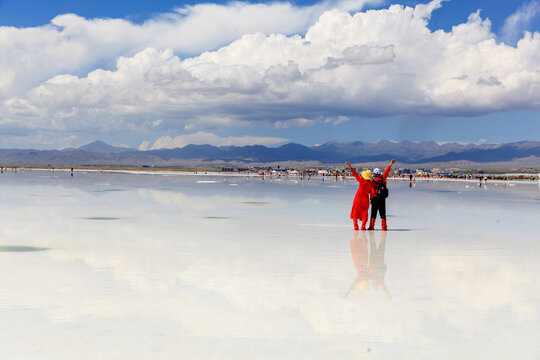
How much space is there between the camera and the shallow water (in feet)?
21.1

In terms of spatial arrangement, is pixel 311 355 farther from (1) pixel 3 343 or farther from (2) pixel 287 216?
(2) pixel 287 216

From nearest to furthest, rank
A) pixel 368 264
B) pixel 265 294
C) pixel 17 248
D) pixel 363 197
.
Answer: pixel 265 294 < pixel 368 264 < pixel 17 248 < pixel 363 197

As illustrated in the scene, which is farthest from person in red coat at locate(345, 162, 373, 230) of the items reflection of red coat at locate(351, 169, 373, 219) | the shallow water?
the shallow water

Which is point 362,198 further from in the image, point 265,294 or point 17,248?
point 17,248

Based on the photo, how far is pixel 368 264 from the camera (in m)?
11.7

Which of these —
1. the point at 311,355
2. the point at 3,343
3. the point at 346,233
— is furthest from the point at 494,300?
the point at 346,233

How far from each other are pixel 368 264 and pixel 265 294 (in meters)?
3.52

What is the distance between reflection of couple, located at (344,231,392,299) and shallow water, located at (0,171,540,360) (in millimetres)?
52

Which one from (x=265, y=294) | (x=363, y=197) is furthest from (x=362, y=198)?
(x=265, y=294)

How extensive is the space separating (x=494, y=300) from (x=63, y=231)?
12.5 metres

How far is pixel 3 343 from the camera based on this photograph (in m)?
6.39

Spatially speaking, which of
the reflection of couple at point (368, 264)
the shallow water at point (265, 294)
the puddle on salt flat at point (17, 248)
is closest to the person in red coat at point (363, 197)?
Result: the shallow water at point (265, 294)

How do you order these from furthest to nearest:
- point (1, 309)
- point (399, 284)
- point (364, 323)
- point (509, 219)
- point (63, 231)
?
point (509, 219), point (63, 231), point (399, 284), point (1, 309), point (364, 323)

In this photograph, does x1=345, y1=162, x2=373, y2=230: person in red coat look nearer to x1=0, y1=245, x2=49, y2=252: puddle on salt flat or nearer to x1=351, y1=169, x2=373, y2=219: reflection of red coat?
x1=351, y1=169, x2=373, y2=219: reflection of red coat
